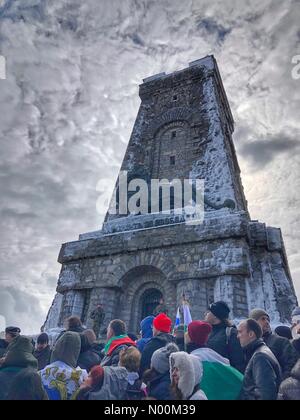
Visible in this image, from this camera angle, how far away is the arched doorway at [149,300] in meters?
10.4

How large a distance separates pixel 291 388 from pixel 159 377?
1.29 meters

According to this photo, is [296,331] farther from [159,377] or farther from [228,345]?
[159,377]

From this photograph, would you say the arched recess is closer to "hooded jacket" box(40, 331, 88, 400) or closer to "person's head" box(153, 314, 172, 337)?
"person's head" box(153, 314, 172, 337)

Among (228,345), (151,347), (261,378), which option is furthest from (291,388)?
(151,347)

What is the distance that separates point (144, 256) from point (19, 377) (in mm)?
7347

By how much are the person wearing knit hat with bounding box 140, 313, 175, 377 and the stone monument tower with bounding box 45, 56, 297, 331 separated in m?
4.44

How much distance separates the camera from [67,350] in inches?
138

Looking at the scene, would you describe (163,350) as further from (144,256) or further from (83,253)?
(83,253)

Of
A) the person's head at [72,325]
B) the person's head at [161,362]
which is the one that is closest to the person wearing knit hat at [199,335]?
the person's head at [161,362]

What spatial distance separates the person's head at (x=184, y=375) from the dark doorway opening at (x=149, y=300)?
24.7 ft

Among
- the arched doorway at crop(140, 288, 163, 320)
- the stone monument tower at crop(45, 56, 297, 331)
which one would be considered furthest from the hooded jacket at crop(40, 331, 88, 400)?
the arched doorway at crop(140, 288, 163, 320)

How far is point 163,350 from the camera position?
11.6 ft
